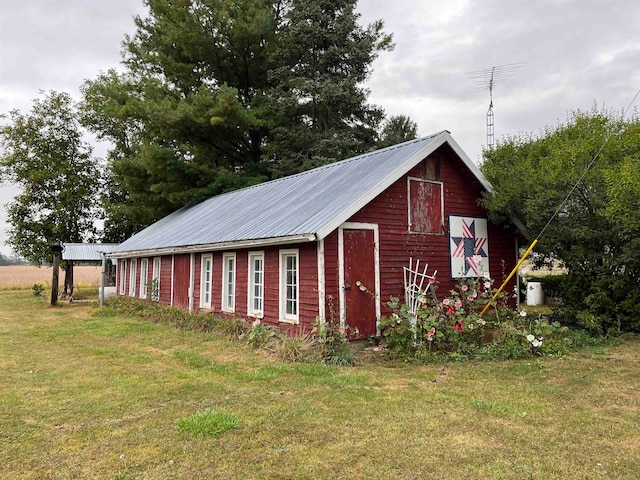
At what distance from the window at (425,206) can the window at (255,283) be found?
155 inches

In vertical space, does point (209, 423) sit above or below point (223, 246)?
below

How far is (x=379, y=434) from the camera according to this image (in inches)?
201

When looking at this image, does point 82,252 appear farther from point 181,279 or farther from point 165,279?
point 181,279

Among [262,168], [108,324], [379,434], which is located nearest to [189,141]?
[262,168]

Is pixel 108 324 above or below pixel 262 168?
below

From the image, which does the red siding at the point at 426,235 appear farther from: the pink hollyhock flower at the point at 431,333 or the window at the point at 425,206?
the pink hollyhock flower at the point at 431,333

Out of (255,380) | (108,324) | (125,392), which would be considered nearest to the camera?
(125,392)

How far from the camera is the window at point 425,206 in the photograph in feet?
38.5

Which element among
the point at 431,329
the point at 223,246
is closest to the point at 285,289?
the point at 223,246

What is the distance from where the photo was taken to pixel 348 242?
10.3 meters

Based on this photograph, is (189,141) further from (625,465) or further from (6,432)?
(625,465)

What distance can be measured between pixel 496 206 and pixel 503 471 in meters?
9.18

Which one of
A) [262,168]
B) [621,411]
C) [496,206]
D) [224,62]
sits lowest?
[621,411]

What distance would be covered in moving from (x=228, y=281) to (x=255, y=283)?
61.2 inches
